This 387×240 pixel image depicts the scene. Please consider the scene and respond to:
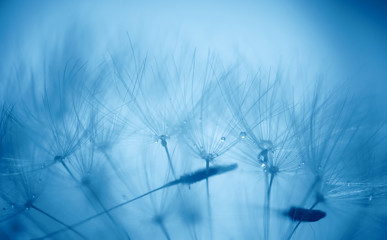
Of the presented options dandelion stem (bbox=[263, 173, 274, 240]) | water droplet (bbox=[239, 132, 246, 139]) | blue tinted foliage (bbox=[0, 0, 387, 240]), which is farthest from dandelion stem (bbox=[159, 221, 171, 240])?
water droplet (bbox=[239, 132, 246, 139])

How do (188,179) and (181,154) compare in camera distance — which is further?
(181,154)

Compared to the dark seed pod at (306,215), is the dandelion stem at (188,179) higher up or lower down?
higher up

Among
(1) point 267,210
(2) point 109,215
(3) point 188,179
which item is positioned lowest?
(1) point 267,210

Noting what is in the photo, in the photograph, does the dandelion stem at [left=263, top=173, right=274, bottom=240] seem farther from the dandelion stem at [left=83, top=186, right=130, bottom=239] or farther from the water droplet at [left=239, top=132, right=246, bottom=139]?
the dandelion stem at [left=83, top=186, right=130, bottom=239]

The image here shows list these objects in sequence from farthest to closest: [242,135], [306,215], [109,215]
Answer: [109,215] < [242,135] < [306,215]

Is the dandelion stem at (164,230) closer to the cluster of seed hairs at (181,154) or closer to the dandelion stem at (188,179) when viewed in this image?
the cluster of seed hairs at (181,154)

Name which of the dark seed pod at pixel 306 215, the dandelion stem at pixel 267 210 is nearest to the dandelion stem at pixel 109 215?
the dandelion stem at pixel 267 210

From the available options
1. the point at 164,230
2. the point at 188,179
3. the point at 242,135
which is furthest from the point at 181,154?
the point at 164,230

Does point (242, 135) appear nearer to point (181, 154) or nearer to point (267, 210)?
point (181, 154)
